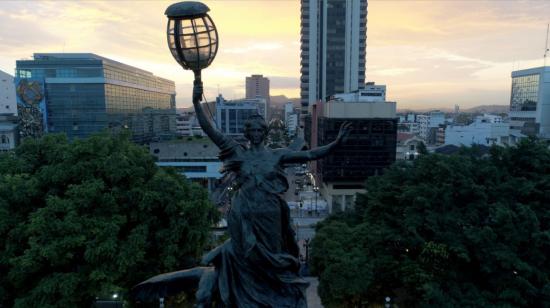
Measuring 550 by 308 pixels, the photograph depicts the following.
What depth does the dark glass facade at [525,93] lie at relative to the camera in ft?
221

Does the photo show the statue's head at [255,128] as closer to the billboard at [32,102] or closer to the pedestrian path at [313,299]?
the pedestrian path at [313,299]

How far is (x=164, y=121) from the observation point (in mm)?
77188

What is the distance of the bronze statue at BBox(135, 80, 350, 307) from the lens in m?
5.43

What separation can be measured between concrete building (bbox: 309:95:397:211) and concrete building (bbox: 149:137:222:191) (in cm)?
1347

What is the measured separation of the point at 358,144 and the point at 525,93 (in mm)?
51954

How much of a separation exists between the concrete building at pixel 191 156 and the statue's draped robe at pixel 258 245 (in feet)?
125

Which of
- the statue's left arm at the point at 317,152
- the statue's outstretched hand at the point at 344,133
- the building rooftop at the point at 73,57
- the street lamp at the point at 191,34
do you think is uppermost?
the building rooftop at the point at 73,57

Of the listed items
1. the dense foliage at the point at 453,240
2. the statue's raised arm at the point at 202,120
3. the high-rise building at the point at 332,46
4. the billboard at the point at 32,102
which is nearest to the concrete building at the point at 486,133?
the high-rise building at the point at 332,46

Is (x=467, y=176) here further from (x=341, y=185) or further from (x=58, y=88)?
(x=58, y=88)

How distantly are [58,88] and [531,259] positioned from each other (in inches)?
2199

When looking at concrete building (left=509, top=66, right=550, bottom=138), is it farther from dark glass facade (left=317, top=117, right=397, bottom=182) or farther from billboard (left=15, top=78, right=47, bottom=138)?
billboard (left=15, top=78, right=47, bottom=138)

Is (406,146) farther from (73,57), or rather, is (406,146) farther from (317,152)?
(317,152)

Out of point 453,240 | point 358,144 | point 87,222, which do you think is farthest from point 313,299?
point 358,144

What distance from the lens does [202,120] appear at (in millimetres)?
5559
